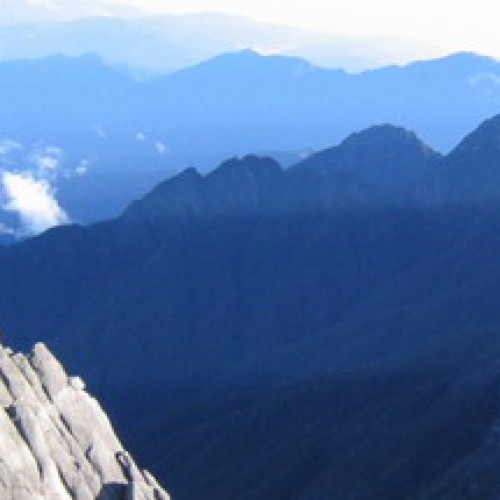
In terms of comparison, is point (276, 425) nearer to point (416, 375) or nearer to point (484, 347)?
point (416, 375)

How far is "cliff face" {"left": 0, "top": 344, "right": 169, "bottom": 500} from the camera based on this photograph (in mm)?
59625

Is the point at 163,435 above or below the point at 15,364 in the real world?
below

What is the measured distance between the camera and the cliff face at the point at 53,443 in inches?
2347

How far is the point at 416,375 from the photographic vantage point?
571ft

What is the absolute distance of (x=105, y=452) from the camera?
220 feet

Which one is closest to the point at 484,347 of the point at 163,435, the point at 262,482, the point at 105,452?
the point at 262,482

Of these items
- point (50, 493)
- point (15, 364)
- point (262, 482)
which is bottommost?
point (262, 482)

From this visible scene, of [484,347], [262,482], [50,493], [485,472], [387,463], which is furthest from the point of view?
[484,347]

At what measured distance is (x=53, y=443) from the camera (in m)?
64.1

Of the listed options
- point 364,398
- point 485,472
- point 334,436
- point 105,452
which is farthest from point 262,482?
point 105,452

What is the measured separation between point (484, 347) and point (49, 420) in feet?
386

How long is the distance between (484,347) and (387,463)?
36.1 metres

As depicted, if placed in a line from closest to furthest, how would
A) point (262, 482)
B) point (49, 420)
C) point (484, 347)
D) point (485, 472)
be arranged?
point (49, 420) → point (485, 472) → point (262, 482) → point (484, 347)

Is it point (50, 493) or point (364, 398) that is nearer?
point (50, 493)
